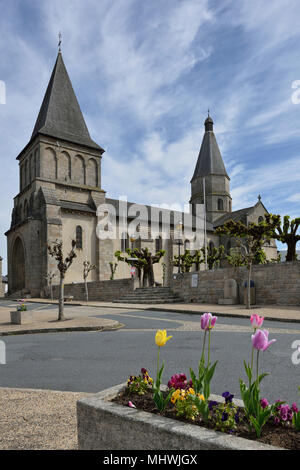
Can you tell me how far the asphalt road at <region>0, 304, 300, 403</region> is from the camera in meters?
4.66

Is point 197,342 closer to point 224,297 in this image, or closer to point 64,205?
point 224,297

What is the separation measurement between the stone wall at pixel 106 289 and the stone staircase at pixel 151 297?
848mm

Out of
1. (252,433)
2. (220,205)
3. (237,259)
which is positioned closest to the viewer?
(252,433)

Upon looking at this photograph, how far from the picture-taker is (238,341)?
305 inches

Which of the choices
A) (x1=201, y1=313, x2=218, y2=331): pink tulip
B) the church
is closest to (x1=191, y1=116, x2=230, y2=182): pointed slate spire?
the church

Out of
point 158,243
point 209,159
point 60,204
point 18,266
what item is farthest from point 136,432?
point 209,159

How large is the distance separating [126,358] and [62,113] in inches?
1605

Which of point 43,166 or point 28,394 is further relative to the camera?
point 43,166

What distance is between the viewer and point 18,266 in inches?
1587

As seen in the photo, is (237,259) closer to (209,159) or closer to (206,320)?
(206,320)

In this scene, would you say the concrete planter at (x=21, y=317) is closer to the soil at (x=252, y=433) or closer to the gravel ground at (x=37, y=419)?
the gravel ground at (x=37, y=419)

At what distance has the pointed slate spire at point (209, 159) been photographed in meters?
59.1
